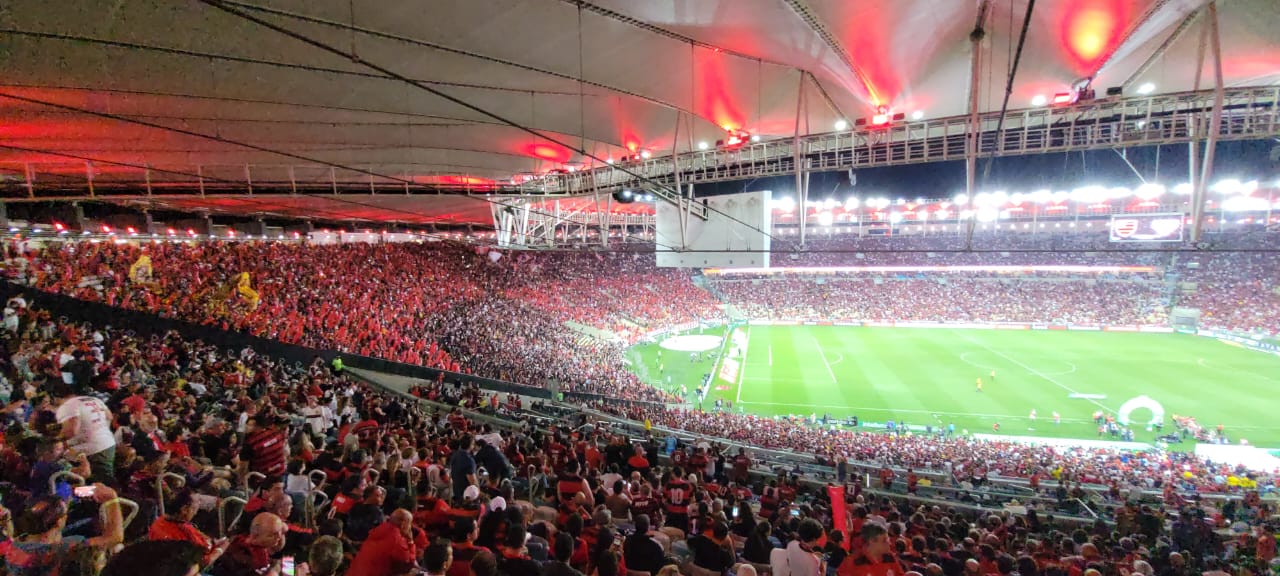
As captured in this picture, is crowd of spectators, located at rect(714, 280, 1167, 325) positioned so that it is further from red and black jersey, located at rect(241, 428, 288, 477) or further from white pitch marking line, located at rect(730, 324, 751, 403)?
red and black jersey, located at rect(241, 428, 288, 477)

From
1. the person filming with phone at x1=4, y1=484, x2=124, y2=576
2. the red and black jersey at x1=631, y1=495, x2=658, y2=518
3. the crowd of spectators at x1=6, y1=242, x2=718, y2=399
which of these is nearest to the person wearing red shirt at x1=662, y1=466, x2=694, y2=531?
the red and black jersey at x1=631, y1=495, x2=658, y2=518

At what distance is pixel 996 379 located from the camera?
28.1 meters

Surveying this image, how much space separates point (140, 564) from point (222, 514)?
2.20m

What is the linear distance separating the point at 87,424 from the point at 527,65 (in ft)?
20.2

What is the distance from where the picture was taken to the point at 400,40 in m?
6.82

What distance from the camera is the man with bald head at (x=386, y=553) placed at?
120 inches

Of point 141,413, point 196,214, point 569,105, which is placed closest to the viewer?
point 141,413

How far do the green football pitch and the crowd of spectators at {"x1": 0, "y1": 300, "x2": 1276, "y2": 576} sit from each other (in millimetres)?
13634

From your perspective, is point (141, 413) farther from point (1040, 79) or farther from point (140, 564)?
point (1040, 79)

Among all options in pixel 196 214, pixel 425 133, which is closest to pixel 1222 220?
pixel 425 133

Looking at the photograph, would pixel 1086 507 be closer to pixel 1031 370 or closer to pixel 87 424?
pixel 87 424

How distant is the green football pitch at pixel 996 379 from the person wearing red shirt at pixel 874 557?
65.3 feet

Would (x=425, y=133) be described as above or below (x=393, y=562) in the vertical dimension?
above

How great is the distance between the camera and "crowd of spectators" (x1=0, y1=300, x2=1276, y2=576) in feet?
9.71
